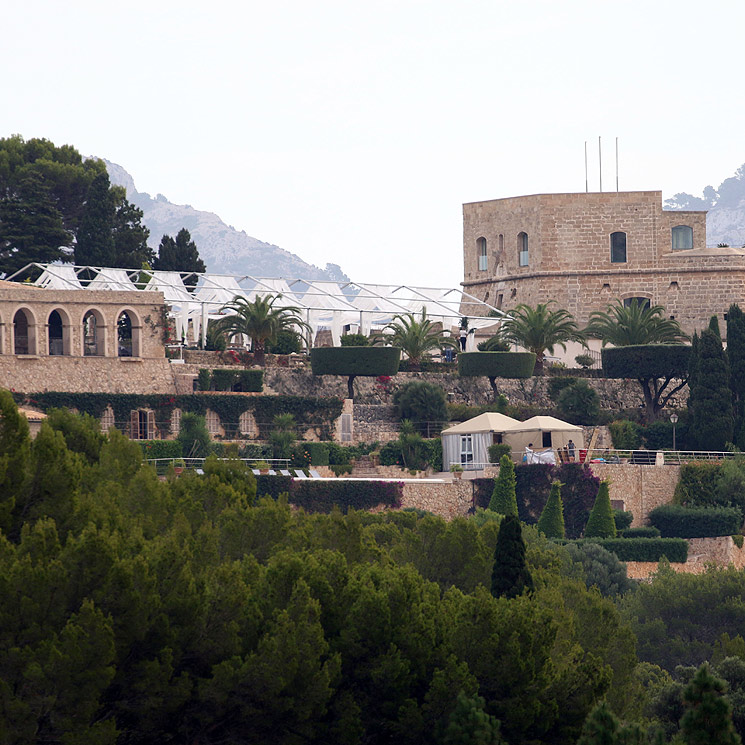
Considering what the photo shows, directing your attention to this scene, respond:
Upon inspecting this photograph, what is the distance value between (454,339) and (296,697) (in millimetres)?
36364

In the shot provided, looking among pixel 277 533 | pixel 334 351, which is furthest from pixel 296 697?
pixel 334 351

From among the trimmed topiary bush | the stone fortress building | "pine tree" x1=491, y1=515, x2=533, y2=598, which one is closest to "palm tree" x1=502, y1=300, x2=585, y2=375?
the stone fortress building

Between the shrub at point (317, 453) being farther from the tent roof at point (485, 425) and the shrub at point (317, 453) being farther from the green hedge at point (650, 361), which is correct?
the green hedge at point (650, 361)

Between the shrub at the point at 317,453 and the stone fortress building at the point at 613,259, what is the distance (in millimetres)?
20977

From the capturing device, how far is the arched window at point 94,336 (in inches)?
2068

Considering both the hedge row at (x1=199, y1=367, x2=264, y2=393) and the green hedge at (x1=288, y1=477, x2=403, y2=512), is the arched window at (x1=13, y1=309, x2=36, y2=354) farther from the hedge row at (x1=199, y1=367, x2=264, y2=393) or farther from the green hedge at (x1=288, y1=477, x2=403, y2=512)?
the green hedge at (x1=288, y1=477, x2=403, y2=512)

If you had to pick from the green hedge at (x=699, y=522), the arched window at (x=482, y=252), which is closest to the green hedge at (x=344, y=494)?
the green hedge at (x=699, y=522)

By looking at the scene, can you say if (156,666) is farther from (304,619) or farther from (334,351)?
(334,351)

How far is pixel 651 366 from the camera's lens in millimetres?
58312

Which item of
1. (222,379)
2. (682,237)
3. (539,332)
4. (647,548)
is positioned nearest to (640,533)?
(647,548)

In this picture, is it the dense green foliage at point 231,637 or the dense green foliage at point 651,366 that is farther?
the dense green foliage at point 651,366

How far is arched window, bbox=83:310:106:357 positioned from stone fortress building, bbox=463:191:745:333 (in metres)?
20.8

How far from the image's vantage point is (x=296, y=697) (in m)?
24.2

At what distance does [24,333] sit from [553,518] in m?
16.2
